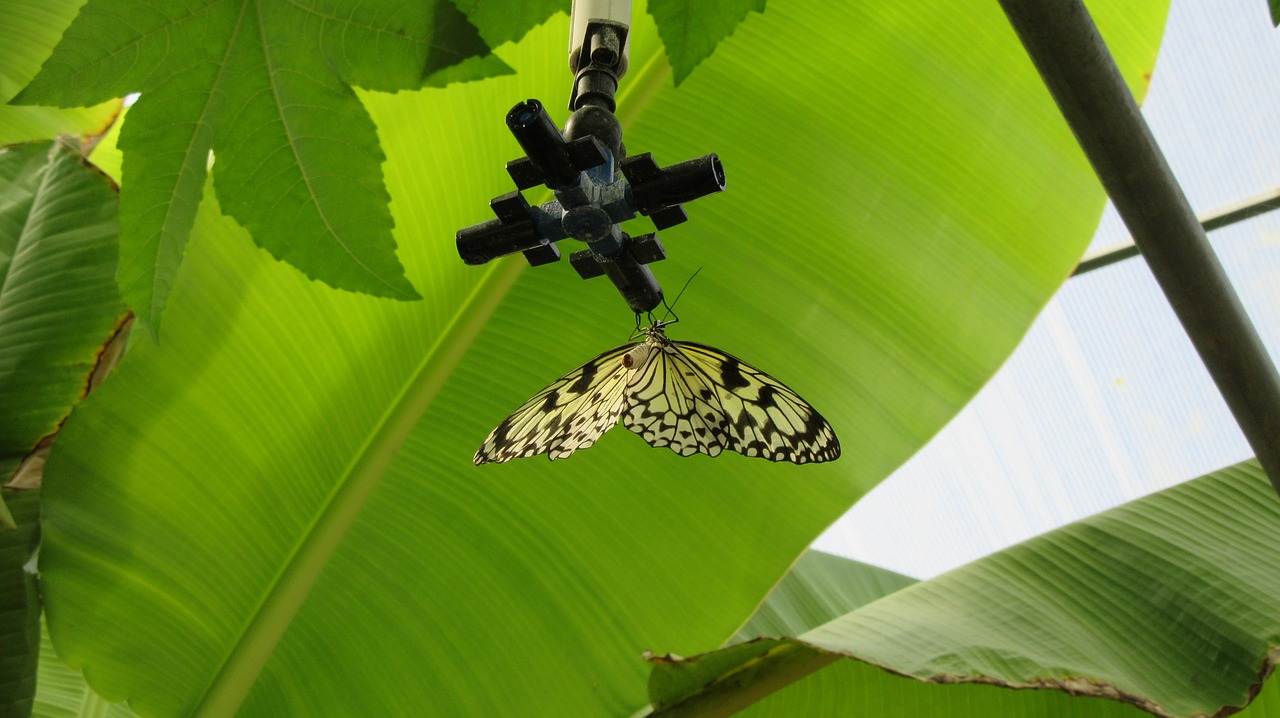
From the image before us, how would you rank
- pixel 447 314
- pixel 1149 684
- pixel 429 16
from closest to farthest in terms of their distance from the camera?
pixel 429 16 < pixel 1149 684 < pixel 447 314

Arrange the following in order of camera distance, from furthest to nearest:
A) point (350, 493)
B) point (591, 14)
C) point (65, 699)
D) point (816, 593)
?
point (816, 593) < point (65, 699) < point (350, 493) < point (591, 14)

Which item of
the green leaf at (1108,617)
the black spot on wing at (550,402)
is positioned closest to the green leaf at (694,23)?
the black spot on wing at (550,402)

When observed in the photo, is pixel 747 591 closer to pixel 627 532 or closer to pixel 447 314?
pixel 627 532

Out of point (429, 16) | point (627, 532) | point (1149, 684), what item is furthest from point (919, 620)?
point (429, 16)

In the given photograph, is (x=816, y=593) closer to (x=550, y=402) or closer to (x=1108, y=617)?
(x=1108, y=617)

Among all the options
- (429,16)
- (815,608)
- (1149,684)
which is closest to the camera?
(429,16)

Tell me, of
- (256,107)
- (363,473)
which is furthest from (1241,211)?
(256,107)

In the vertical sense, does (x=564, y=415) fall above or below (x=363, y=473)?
below

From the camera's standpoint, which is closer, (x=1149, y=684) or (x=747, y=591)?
(x=1149, y=684)
